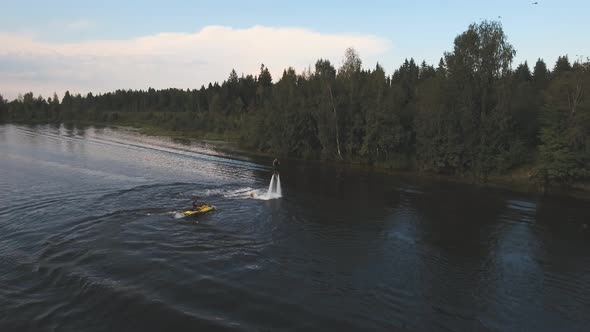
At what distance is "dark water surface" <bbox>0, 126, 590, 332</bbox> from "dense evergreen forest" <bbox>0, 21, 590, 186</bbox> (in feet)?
34.6

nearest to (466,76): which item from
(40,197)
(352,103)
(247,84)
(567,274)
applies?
(352,103)

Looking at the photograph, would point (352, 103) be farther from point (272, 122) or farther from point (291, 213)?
point (291, 213)

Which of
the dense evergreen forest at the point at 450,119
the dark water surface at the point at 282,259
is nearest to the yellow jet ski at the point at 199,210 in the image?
the dark water surface at the point at 282,259

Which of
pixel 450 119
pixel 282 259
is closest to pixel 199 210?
pixel 282 259

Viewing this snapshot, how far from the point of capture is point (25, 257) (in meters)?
23.8

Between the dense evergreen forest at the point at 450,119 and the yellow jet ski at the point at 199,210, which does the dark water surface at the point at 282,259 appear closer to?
the yellow jet ski at the point at 199,210

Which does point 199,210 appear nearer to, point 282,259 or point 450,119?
point 282,259

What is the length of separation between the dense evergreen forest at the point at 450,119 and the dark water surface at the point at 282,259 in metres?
10.6

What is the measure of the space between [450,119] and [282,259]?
138ft

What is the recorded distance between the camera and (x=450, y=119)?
58.2 metres

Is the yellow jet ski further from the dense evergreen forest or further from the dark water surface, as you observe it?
the dense evergreen forest

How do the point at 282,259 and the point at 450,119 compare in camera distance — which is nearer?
the point at 282,259

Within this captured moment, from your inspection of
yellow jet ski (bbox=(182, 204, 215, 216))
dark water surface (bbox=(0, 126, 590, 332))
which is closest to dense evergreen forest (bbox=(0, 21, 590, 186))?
dark water surface (bbox=(0, 126, 590, 332))

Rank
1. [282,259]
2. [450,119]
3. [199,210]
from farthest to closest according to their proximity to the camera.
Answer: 1. [450,119]
2. [199,210]
3. [282,259]
